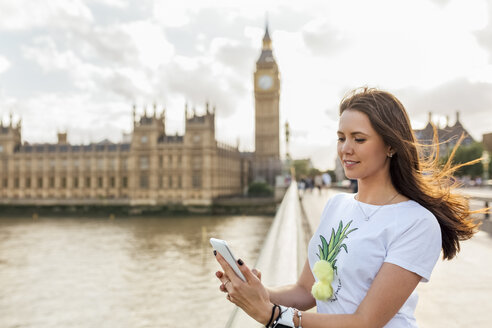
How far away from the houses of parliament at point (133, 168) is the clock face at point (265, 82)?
41.0 feet

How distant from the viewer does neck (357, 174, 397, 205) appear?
158 centimetres

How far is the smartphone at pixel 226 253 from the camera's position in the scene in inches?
54.1

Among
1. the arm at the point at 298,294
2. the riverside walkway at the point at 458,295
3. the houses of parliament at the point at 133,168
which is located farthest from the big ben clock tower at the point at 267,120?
the arm at the point at 298,294

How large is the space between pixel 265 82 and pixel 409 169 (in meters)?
67.8

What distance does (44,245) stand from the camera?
29719 mm

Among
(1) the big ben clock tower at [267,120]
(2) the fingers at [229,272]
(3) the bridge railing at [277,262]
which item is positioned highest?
(1) the big ben clock tower at [267,120]

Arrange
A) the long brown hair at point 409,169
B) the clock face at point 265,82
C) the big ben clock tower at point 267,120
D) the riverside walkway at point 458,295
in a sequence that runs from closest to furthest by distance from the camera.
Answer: the long brown hair at point 409,169, the riverside walkway at point 458,295, the big ben clock tower at point 267,120, the clock face at point 265,82

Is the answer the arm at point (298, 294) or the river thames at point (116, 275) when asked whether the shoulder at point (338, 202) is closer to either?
the arm at point (298, 294)

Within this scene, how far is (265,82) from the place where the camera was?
68000mm

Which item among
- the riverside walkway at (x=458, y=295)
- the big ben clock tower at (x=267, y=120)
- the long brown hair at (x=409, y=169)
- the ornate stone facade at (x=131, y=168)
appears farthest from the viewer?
the big ben clock tower at (x=267, y=120)

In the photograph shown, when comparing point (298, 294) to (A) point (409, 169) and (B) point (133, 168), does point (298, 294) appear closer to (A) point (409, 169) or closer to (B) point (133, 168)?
(A) point (409, 169)

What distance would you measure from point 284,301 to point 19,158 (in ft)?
207

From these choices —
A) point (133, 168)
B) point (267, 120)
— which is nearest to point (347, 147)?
point (133, 168)

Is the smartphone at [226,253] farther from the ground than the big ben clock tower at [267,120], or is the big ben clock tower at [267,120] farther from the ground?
the big ben clock tower at [267,120]
